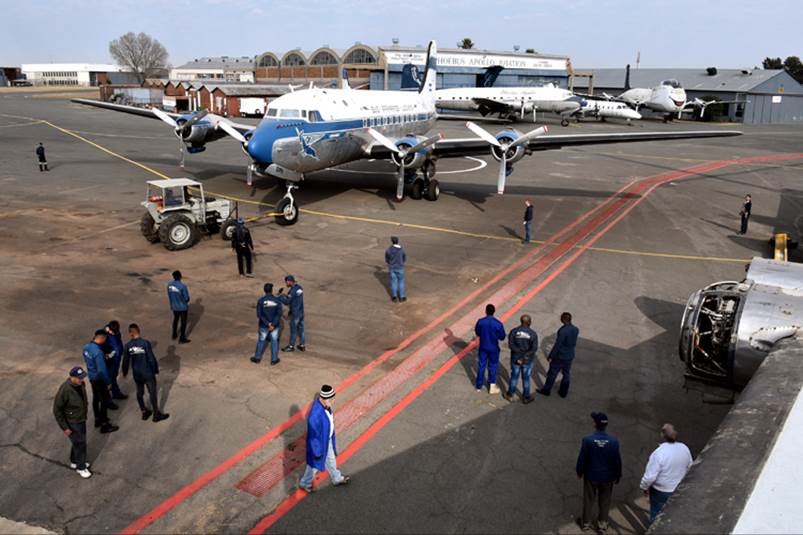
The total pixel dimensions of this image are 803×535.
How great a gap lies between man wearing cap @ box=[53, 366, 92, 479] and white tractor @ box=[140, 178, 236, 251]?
449 inches

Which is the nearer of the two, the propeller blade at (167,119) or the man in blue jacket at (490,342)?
the man in blue jacket at (490,342)

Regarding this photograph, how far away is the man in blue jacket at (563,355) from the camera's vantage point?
10.4 meters

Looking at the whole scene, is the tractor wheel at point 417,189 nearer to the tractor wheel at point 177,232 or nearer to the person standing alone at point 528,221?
the person standing alone at point 528,221

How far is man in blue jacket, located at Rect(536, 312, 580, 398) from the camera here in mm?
10445

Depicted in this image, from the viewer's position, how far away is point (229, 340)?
42.5 feet

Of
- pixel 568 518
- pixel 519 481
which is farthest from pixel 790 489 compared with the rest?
pixel 519 481

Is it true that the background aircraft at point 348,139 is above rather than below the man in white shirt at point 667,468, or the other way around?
above

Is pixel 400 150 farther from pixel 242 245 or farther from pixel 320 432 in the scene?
pixel 320 432

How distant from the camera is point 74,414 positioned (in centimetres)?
823

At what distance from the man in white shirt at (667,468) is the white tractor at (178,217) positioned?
1653cm

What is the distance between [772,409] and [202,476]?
7.47 meters

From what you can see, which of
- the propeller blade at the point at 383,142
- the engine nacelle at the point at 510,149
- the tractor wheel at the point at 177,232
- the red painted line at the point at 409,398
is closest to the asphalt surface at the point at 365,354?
the red painted line at the point at 409,398

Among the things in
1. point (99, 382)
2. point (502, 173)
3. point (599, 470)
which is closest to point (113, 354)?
point (99, 382)

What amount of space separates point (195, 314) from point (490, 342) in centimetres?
791
